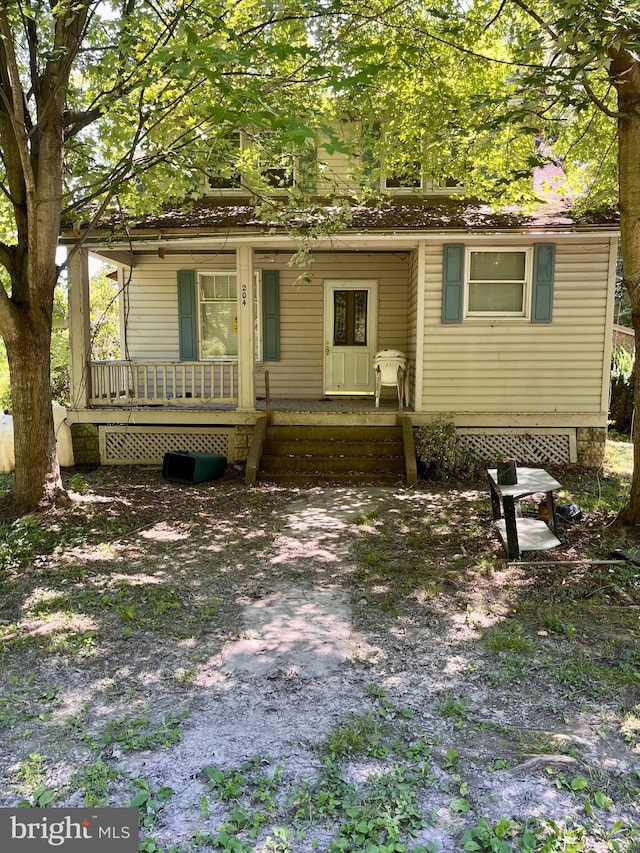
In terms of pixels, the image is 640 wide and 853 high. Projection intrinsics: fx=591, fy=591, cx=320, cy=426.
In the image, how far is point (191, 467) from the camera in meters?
9.04

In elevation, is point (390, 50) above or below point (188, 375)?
above

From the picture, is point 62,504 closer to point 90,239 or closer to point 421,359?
point 90,239

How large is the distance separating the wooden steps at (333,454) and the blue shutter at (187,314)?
127 inches

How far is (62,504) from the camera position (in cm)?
689

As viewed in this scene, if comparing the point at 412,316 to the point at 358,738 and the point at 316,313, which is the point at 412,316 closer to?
the point at 316,313

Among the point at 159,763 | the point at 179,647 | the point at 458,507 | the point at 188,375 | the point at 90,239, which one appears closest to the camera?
the point at 159,763

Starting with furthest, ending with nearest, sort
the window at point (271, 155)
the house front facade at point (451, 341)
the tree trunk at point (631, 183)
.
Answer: the house front facade at point (451, 341) < the window at point (271, 155) < the tree trunk at point (631, 183)

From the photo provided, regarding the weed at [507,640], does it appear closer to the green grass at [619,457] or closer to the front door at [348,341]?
the green grass at [619,457]

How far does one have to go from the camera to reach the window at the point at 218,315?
1185 centimetres

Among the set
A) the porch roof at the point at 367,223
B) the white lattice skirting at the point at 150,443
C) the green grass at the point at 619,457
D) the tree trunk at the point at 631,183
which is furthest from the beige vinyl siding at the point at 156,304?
the green grass at the point at 619,457

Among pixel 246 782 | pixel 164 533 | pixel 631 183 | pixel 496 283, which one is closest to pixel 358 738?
pixel 246 782

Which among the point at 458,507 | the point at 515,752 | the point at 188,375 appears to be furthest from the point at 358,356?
the point at 515,752

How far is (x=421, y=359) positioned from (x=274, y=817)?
793cm
